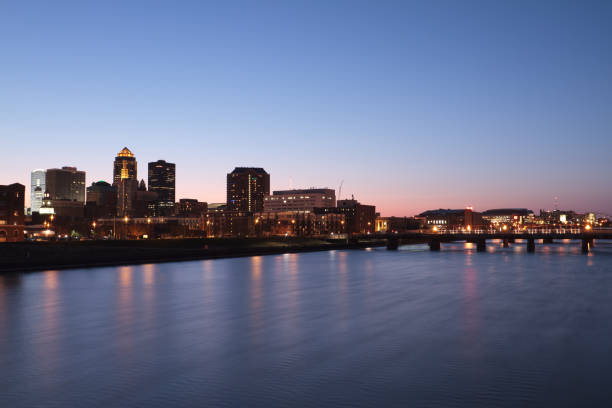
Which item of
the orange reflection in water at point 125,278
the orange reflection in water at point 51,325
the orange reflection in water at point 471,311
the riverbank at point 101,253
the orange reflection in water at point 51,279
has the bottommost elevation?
the orange reflection in water at point 471,311

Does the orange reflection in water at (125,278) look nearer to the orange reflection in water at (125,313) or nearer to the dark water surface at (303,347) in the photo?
the orange reflection in water at (125,313)

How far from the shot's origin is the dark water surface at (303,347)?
55.4 ft

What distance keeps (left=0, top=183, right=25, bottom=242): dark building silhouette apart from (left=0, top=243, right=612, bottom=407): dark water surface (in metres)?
A: 113

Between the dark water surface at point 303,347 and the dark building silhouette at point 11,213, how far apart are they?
371 ft

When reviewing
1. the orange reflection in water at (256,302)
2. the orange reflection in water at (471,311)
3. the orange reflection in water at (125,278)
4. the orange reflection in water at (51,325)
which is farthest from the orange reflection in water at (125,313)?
the orange reflection in water at (471,311)

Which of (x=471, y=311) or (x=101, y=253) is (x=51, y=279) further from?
(x=471, y=311)

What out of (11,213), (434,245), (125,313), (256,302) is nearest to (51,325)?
(125,313)

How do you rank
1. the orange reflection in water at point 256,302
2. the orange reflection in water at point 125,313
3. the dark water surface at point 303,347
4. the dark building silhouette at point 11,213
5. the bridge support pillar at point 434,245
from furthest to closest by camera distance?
the bridge support pillar at point 434,245, the dark building silhouette at point 11,213, the orange reflection in water at point 256,302, the orange reflection in water at point 125,313, the dark water surface at point 303,347

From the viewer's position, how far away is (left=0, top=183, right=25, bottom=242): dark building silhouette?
14829cm

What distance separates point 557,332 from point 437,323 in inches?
248

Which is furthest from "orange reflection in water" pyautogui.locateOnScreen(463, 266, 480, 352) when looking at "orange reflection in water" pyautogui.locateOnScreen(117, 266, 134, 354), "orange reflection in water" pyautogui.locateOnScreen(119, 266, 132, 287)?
"orange reflection in water" pyautogui.locateOnScreen(119, 266, 132, 287)

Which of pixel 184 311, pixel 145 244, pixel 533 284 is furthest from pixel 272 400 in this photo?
pixel 145 244

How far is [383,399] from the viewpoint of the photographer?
16219 mm

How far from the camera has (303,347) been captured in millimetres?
24312
